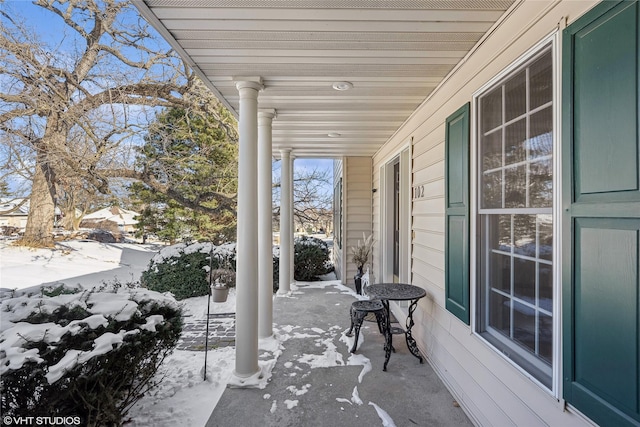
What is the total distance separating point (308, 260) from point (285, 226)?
1.64 meters

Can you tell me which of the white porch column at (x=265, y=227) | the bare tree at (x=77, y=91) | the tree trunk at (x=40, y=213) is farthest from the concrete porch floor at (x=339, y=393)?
the tree trunk at (x=40, y=213)

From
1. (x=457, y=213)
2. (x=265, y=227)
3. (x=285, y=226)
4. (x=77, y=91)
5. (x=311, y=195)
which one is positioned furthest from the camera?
(x=311, y=195)

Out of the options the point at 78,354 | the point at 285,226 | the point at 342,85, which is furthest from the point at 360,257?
the point at 78,354

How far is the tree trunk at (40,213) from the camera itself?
7074mm

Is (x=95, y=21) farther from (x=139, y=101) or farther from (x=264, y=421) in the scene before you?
(x=264, y=421)

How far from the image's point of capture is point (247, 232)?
9.30 ft

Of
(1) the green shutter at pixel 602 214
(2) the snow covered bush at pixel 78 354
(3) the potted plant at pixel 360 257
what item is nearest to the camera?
(1) the green shutter at pixel 602 214

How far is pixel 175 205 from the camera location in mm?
11023

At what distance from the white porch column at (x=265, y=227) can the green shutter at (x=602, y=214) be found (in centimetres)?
292

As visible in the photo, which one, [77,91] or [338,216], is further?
[338,216]

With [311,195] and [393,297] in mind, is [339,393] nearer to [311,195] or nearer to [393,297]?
[393,297]

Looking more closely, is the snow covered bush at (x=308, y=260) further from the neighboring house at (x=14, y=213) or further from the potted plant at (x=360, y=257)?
the neighboring house at (x=14, y=213)

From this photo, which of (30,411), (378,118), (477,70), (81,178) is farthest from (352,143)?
(81,178)

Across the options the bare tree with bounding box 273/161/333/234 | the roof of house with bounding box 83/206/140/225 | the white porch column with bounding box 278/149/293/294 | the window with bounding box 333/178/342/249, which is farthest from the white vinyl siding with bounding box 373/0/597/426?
the roof of house with bounding box 83/206/140/225
